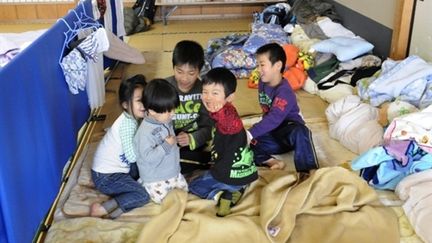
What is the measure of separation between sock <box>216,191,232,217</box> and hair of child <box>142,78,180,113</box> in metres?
0.46

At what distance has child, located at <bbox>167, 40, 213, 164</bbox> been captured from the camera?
2.33m

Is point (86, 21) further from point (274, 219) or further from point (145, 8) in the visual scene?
point (145, 8)

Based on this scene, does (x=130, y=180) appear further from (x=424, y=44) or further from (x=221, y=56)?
(x=424, y=44)

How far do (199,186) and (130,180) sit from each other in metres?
0.32

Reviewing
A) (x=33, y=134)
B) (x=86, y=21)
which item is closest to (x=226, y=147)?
(x=33, y=134)

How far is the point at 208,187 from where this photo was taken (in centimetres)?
211

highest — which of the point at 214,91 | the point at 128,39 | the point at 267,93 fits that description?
the point at 214,91

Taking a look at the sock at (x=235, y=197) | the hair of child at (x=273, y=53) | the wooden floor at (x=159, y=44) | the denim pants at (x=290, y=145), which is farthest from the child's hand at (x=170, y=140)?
the wooden floor at (x=159, y=44)

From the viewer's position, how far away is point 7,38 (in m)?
3.58

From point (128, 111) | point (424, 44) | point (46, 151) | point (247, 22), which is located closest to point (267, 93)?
point (128, 111)

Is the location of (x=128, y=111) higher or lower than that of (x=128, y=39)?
higher

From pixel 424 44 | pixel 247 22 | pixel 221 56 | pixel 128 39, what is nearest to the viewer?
pixel 424 44

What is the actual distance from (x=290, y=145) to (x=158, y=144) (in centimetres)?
80

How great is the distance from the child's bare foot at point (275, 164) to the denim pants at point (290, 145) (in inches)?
1.3
